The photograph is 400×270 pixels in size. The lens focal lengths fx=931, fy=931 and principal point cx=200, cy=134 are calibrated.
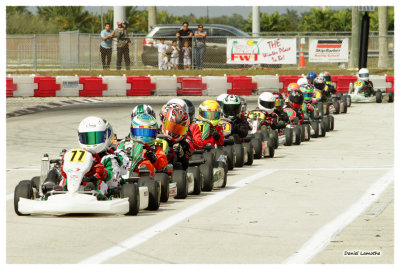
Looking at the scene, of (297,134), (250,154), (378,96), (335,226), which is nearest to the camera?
(335,226)

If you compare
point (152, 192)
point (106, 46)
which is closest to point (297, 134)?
point (152, 192)

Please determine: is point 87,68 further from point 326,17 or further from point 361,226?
point 326,17

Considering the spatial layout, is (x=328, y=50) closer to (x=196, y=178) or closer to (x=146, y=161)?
(x=196, y=178)

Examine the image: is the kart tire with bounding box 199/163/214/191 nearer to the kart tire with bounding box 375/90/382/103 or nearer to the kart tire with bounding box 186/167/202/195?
the kart tire with bounding box 186/167/202/195

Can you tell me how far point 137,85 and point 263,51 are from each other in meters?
5.98

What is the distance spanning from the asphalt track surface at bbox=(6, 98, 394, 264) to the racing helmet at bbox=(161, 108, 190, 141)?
3.11ft

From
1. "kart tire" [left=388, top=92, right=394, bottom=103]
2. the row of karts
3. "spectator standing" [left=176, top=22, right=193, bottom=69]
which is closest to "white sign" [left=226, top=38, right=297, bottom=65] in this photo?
"spectator standing" [left=176, top=22, right=193, bottom=69]

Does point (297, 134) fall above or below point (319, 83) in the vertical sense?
below

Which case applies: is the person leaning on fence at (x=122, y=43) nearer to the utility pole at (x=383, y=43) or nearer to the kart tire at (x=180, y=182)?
the utility pole at (x=383, y=43)

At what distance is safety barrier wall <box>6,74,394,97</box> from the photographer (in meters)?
26.1

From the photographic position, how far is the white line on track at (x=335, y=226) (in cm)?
761

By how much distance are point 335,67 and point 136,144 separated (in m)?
24.5

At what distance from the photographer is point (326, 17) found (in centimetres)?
6031

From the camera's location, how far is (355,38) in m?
33.4
